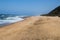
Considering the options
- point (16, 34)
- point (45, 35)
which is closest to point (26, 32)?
point (16, 34)

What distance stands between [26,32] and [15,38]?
0.71m

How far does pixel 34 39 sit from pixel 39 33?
634 millimetres

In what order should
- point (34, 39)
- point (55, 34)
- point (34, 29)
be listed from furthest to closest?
point (34, 29)
point (55, 34)
point (34, 39)

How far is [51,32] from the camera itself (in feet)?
23.1

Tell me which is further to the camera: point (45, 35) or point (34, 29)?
point (34, 29)

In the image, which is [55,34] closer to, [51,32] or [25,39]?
[51,32]

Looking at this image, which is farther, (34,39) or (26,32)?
(26,32)

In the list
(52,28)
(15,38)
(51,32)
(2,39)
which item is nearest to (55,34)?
(51,32)

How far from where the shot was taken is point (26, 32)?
714cm

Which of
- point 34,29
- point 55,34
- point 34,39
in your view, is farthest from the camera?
point 34,29

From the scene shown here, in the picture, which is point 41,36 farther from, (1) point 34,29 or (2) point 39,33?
(1) point 34,29

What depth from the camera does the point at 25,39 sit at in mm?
6336

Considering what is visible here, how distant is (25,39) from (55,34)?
1230 millimetres

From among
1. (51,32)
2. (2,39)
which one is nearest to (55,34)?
(51,32)
